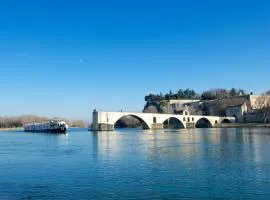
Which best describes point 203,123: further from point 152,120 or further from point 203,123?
point 152,120

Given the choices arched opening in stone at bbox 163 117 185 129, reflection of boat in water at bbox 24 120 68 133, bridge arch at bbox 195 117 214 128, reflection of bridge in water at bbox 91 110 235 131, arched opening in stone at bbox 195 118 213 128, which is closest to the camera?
reflection of bridge in water at bbox 91 110 235 131

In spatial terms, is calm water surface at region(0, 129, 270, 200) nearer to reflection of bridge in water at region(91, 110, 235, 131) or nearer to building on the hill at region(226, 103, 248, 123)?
reflection of bridge in water at region(91, 110, 235, 131)

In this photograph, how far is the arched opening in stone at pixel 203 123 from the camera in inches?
4871

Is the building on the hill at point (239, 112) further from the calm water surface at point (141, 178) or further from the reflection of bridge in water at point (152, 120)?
the calm water surface at point (141, 178)

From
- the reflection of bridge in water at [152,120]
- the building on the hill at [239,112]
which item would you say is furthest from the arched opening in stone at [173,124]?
the building on the hill at [239,112]

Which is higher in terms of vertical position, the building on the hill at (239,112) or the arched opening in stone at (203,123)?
the building on the hill at (239,112)

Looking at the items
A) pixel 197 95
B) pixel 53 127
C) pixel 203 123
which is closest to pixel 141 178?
pixel 53 127

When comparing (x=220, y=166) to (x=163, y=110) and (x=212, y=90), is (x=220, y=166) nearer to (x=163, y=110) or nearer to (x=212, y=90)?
(x=163, y=110)

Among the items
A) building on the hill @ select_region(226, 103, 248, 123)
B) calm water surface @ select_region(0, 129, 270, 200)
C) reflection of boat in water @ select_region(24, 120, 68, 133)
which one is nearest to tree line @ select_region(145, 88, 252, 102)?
building on the hill @ select_region(226, 103, 248, 123)

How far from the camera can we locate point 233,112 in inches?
5113

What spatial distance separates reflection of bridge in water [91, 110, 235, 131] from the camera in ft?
285

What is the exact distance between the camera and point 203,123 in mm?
129000

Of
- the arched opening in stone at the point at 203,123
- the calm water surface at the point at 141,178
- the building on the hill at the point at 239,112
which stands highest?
the building on the hill at the point at 239,112

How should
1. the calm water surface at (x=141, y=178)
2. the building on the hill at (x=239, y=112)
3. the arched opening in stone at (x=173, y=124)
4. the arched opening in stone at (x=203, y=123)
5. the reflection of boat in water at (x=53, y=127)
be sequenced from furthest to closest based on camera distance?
1. the building on the hill at (x=239, y=112)
2. the arched opening in stone at (x=203, y=123)
3. the arched opening in stone at (x=173, y=124)
4. the reflection of boat in water at (x=53, y=127)
5. the calm water surface at (x=141, y=178)
